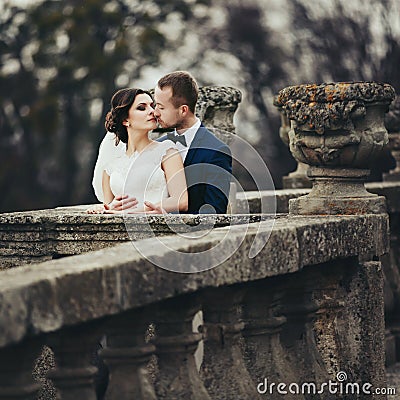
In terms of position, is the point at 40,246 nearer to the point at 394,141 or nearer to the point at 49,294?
the point at 49,294

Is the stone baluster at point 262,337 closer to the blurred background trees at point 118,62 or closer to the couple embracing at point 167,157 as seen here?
the couple embracing at point 167,157

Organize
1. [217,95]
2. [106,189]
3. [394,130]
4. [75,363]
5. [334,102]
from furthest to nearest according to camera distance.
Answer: [394,130] < [217,95] < [106,189] < [334,102] < [75,363]

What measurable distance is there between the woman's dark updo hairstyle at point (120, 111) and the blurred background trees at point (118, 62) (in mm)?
23187

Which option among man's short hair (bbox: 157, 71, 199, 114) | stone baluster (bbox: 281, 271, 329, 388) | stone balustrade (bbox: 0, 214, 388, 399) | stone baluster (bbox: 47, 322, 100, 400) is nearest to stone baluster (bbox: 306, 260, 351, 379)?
Answer: stone balustrade (bbox: 0, 214, 388, 399)

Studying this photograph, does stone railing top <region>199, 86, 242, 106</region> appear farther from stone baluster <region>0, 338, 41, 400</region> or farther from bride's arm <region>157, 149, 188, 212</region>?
stone baluster <region>0, 338, 41, 400</region>

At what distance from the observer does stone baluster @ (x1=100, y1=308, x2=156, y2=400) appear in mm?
4434

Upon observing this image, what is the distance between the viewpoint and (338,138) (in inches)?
244

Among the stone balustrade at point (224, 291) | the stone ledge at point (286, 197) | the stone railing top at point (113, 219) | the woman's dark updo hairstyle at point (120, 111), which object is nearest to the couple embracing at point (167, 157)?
the woman's dark updo hairstyle at point (120, 111)

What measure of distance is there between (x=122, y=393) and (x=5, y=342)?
807mm

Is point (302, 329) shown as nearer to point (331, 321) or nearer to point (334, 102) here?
Answer: point (331, 321)

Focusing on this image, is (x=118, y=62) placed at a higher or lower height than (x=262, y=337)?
higher

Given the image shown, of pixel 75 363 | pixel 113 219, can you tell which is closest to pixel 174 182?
pixel 113 219

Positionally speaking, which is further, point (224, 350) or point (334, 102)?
point (334, 102)

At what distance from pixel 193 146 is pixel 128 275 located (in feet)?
7.84
